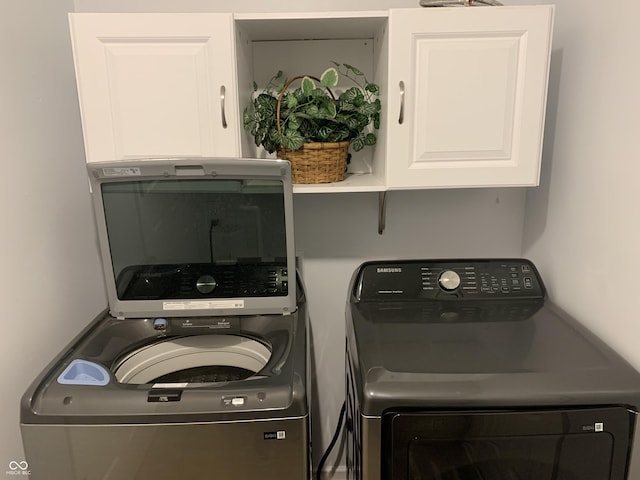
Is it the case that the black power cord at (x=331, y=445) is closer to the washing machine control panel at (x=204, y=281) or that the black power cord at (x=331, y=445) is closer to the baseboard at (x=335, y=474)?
the baseboard at (x=335, y=474)

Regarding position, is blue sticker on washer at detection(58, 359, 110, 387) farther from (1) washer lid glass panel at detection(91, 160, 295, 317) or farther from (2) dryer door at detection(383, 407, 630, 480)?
(2) dryer door at detection(383, 407, 630, 480)

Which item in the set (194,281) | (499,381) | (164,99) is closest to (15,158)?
(164,99)

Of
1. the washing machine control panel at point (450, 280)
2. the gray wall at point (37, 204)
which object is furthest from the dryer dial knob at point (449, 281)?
the gray wall at point (37, 204)

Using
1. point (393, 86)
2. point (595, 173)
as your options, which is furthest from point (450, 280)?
point (393, 86)

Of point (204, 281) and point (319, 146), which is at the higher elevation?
point (319, 146)

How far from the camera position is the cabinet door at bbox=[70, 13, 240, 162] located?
135 centimetres

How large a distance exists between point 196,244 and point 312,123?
1.64 feet

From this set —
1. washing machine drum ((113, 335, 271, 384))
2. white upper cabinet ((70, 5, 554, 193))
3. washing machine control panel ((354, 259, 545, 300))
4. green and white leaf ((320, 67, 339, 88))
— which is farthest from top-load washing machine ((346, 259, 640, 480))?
green and white leaf ((320, 67, 339, 88))

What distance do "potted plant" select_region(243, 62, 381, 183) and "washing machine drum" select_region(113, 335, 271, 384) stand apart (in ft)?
1.76

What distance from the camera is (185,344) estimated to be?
5.02ft

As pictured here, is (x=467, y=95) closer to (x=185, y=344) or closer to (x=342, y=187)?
(x=342, y=187)

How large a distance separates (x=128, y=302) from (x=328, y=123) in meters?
0.80

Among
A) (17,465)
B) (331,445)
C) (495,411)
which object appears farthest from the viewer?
(331,445)

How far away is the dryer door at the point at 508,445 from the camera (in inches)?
43.0
